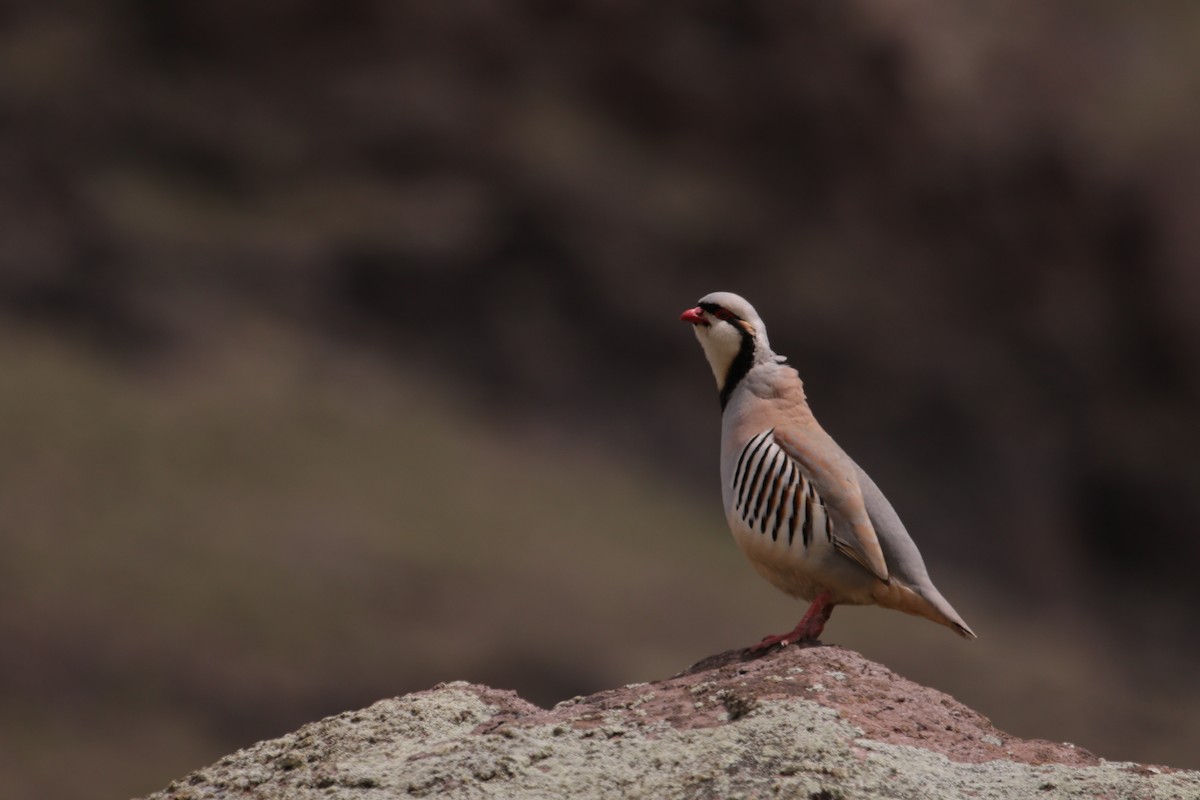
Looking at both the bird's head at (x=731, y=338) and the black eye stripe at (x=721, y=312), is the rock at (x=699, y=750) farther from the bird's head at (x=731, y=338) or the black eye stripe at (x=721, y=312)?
the black eye stripe at (x=721, y=312)

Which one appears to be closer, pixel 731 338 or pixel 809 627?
pixel 809 627

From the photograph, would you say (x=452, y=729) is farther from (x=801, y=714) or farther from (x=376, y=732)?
(x=801, y=714)

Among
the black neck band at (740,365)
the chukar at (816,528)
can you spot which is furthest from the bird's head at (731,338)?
the chukar at (816,528)

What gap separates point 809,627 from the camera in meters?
5.38

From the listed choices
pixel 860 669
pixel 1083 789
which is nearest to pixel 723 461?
pixel 860 669

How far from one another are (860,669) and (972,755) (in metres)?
0.50

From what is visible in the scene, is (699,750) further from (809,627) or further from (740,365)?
(740,365)

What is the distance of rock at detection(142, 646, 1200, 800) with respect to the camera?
389 cm

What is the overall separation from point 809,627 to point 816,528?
1.06 feet

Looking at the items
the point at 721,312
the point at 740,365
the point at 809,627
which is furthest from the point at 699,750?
the point at 721,312

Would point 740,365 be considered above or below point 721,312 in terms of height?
below

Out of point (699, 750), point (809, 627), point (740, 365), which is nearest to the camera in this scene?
point (699, 750)

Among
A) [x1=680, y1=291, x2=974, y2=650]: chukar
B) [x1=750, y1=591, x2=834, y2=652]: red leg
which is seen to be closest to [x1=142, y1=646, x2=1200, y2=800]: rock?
[x1=750, y1=591, x2=834, y2=652]: red leg

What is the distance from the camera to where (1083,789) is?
3930mm
